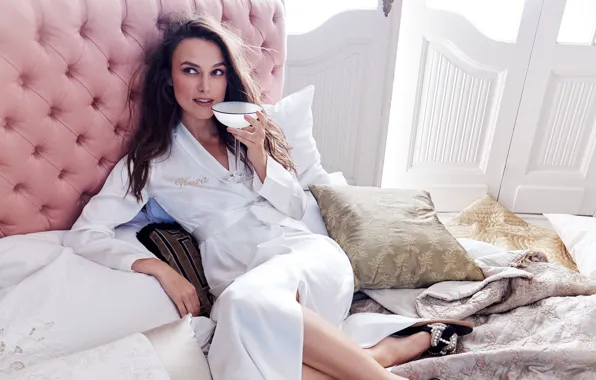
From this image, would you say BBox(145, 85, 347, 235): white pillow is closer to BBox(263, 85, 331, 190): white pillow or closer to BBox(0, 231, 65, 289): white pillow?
BBox(263, 85, 331, 190): white pillow

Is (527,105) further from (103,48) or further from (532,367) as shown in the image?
(103,48)

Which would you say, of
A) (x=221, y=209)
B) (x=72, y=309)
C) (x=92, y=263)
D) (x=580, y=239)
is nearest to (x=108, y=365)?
(x=72, y=309)

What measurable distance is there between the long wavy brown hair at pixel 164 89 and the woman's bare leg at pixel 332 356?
26.5 inches

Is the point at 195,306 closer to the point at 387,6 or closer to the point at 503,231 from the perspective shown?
the point at 503,231

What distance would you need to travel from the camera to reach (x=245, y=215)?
1.57m

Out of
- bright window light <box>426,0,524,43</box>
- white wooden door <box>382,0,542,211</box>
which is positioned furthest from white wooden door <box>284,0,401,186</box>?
bright window light <box>426,0,524,43</box>

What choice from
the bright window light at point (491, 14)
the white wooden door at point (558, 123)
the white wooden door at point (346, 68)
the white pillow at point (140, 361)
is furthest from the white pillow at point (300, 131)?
the white wooden door at point (558, 123)

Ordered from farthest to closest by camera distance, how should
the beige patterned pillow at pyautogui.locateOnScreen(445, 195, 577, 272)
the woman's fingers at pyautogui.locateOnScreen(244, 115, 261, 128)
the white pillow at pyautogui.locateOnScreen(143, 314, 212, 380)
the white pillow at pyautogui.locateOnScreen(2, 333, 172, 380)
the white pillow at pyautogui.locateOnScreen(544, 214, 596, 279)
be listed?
the beige patterned pillow at pyautogui.locateOnScreen(445, 195, 577, 272) < the white pillow at pyautogui.locateOnScreen(544, 214, 596, 279) < the woman's fingers at pyautogui.locateOnScreen(244, 115, 261, 128) < the white pillow at pyautogui.locateOnScreen(143, 314, 212, 380) < the white pillow at pyautogui.locateOnScreen(2, 333, 172, 380)

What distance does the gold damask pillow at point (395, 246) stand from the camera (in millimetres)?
1562

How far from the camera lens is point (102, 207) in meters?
1.43

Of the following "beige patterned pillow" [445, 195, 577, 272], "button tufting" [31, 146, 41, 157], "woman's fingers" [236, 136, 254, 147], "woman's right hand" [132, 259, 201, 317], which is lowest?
"beige patterned pillow" [445, 195, 577, 272]

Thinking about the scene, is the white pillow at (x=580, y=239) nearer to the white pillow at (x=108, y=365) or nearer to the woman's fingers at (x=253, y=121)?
the woman's fingers at (x=253, y=121)

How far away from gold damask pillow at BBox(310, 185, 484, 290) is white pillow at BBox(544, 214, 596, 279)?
576 millimetres

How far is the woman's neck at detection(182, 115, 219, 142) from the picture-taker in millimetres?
1607
